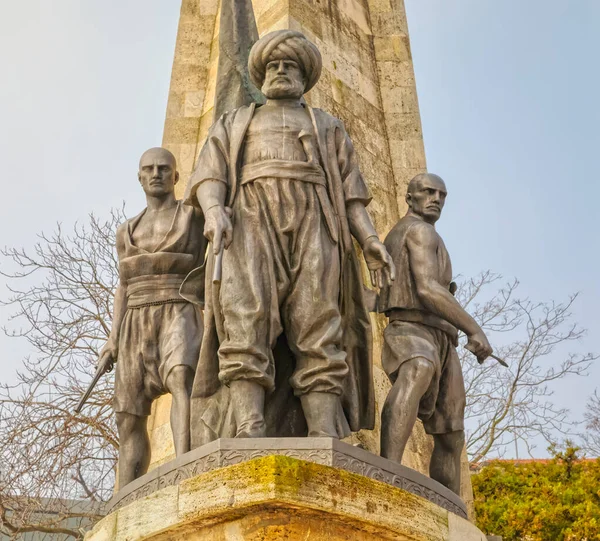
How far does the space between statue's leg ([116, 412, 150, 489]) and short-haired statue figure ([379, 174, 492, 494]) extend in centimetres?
141

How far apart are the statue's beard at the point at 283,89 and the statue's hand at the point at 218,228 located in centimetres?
78

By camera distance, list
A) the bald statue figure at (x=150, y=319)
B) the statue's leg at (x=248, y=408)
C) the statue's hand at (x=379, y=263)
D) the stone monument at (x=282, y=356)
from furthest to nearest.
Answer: the bald statue figure at (x=150, y=319), the statue's hand at (x=379, y=263), the statue's leg at (x=248, y=408), the stone monument at (x=282, y=356)

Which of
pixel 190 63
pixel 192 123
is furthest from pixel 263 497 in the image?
pixel 190 63

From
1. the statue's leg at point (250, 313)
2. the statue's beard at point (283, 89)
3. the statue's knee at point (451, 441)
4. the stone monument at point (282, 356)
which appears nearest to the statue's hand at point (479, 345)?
the statue's knee at point (451, 441)

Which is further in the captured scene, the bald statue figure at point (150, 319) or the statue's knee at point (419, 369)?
the bald statue figure at point (150, 319)

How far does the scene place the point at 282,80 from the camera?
5.34 m

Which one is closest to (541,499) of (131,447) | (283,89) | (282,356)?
(131,447)

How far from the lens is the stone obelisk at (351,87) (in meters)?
7.58

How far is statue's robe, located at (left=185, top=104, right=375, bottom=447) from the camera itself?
194 inches

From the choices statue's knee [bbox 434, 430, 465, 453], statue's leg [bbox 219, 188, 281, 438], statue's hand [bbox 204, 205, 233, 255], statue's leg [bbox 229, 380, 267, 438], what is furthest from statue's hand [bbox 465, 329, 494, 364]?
statue's hand [bbox 204, 205, 233, 255]

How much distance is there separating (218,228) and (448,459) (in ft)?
6.17

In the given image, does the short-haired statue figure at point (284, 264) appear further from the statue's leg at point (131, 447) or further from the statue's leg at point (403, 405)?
the statue's leg at point (131, 447)

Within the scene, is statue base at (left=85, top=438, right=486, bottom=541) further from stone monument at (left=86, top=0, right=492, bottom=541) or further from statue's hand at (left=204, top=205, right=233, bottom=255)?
statue's hand at (left=204, top=205, right=233, bottom=255)

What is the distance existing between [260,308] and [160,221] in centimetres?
121
